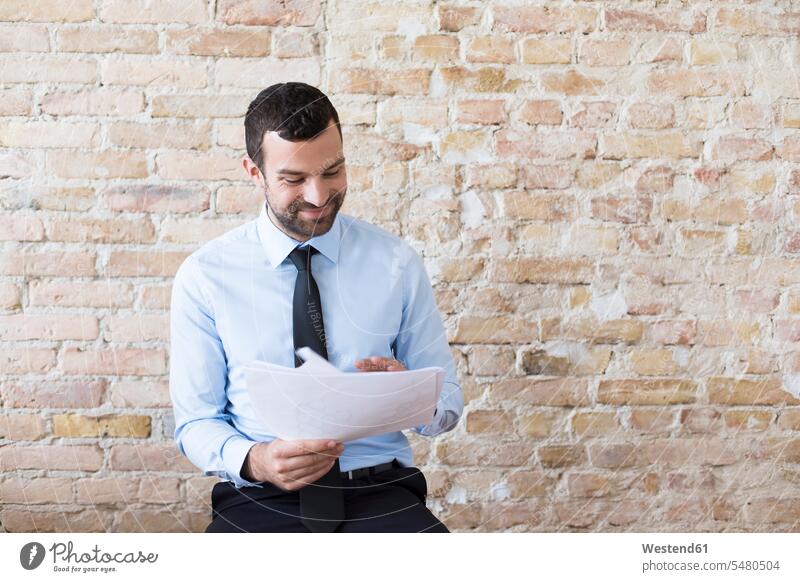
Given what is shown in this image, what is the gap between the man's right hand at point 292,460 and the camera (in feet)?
3.22

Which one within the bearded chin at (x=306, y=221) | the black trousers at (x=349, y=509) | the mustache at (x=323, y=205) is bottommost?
the black trousers at (x=349, y=509)

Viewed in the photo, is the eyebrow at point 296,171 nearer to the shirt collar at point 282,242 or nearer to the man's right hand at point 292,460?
the shirt collar at point 282,242

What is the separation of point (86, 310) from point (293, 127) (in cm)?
42

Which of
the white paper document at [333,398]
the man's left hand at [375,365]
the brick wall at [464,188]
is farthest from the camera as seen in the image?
the brick wall at [464,188]

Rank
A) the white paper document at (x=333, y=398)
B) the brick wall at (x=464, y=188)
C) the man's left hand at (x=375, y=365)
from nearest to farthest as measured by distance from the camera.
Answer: the white paper document at (x=333, y=398), the man's left hand at (x=375, y=365), the brick wall at (x=464, y=188)

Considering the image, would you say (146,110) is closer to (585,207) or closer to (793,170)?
(585,207)

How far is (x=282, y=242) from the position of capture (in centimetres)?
111

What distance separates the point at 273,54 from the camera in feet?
3.80

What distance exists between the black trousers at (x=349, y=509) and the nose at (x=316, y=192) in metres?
0.40

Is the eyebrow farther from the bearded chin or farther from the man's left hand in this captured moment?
the man's left hand

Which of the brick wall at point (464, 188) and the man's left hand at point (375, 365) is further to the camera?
the brick wall at point (464, 188)
